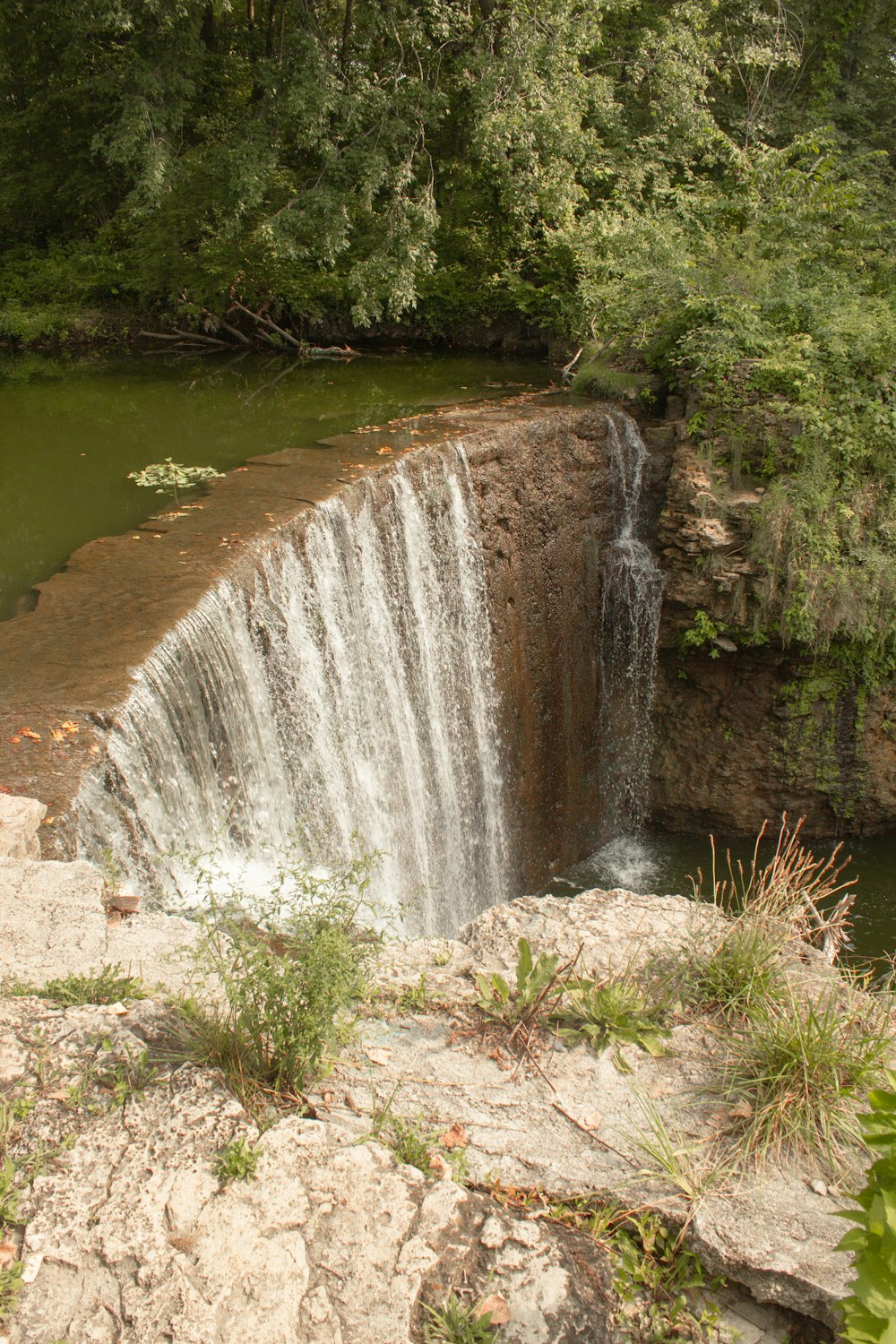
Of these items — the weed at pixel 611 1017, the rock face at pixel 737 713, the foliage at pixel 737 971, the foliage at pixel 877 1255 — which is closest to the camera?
the foliage at pixel 877 1255

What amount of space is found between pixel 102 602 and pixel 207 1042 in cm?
372

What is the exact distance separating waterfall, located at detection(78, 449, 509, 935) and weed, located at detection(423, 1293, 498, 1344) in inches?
99.7

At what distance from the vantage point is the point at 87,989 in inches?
130

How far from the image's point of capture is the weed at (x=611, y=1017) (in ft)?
11.2

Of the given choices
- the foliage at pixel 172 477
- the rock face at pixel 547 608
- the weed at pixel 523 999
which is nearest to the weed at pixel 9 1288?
the weed at pixel 523 999

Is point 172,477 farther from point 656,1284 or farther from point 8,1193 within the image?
point 656,1284

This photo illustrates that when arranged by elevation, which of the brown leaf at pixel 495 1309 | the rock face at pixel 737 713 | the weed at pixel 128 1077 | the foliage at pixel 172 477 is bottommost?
the rock face at pixel 737 713

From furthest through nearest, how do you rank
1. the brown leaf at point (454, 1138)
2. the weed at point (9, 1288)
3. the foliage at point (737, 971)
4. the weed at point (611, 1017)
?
the foliage at point (737, 971), the weed at point (611, 1017), the brown leaf at point (454, 1138), the weed at point (9, 1288)

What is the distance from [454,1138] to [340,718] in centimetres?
427

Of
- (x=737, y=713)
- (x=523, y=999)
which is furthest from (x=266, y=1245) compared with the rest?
(x=737, y=713)

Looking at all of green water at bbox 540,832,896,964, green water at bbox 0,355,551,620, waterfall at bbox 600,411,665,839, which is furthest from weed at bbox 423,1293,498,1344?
waterfall at bbox 600,411,665,839

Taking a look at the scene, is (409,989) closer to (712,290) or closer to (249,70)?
(712,290)

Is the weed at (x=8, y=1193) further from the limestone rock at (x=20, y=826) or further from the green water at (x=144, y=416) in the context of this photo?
the green water at (x=144, y=416)

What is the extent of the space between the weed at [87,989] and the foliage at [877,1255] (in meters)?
2.23
